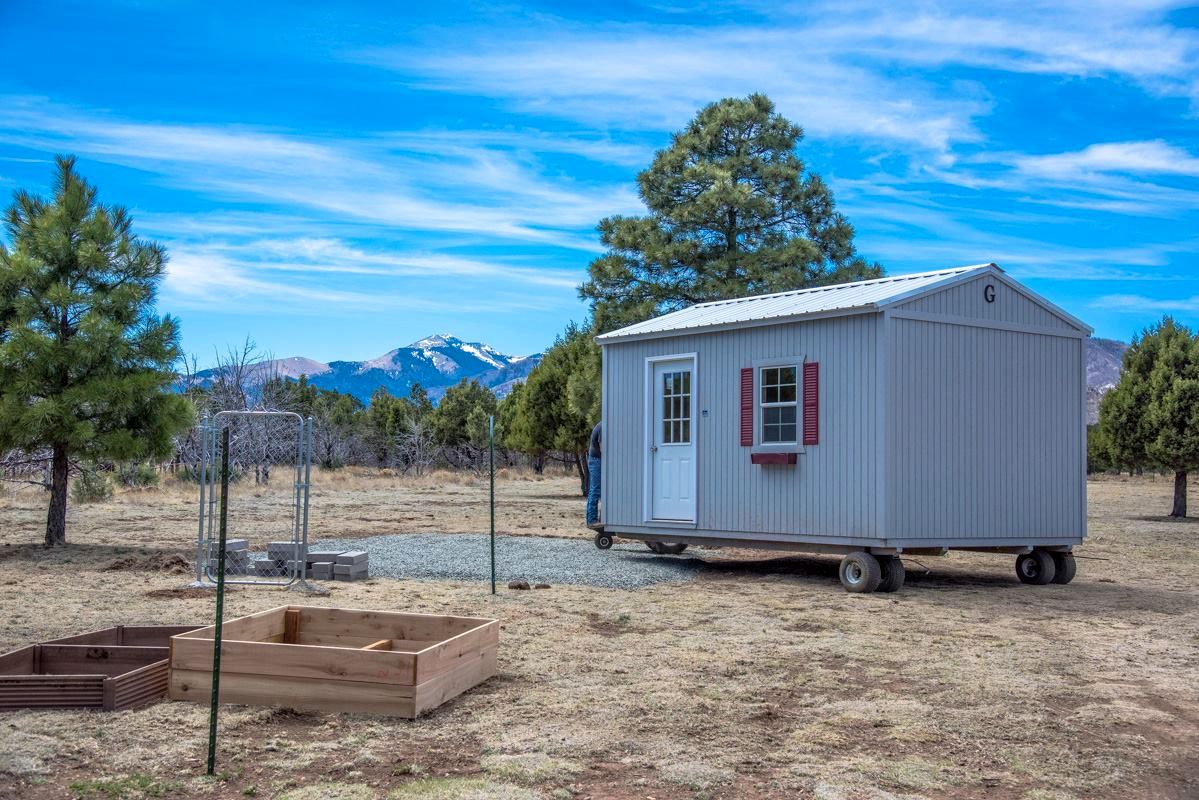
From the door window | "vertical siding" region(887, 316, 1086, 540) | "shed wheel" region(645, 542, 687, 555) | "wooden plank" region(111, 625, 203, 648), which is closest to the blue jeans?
"shed wheel" region(645, 542, 687, 555)

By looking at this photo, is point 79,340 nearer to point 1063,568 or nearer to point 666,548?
point 666,548

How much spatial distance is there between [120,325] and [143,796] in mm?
11214

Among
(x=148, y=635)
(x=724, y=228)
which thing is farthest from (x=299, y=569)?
(x=724, y=228)

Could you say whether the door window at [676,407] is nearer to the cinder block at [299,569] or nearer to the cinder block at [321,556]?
the cinder block at [321,556]

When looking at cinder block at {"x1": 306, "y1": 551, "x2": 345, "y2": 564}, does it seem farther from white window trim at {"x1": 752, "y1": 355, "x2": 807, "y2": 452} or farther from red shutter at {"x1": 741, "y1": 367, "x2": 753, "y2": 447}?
white window trim at {"x1": 752, "y1": 355, "x2": 807, "y2": 452}

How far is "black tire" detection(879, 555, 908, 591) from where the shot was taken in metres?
11.2

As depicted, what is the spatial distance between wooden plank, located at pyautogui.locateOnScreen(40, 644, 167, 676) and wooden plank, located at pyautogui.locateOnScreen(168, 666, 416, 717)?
51cm

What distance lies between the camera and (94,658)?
649 cm

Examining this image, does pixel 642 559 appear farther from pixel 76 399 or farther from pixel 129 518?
pixel 129 518

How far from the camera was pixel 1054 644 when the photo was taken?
8172 mm

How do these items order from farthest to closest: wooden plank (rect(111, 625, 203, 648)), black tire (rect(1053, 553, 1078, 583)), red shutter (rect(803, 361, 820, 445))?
black tire (rect(1053, 553, 1078, 583)) < red shutter (rect(803, 361, 820, 445)) < wooden plank (rect(111, 625, 203, 648))

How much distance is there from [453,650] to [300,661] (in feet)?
2.63

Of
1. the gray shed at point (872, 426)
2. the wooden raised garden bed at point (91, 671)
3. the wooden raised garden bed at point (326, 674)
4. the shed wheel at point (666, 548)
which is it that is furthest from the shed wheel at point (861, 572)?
the wooden raised garden bed at point (91, 671)

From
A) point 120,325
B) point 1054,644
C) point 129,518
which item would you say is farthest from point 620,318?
point 1054,644
